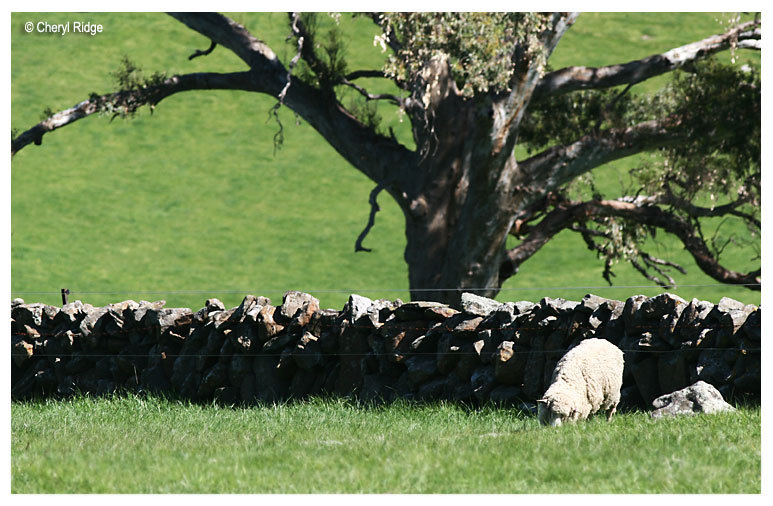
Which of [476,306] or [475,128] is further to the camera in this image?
[475,128]

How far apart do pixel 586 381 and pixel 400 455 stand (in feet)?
6.91

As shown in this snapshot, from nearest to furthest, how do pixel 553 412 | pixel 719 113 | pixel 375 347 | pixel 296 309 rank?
1. pixel 553 412
2. pixel 375 347
3. pixel 296 309
4. pixel 719 113

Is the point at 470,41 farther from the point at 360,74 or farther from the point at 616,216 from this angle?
the point at 616,216

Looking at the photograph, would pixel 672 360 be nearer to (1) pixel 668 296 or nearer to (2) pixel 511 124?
(1) pixel 668 296

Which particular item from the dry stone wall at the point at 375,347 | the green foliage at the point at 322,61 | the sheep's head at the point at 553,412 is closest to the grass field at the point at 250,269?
the sheep's head at the point at 553,412

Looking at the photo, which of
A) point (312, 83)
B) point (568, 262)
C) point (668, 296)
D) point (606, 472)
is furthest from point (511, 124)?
point (568, 262)

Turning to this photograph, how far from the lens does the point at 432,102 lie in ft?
50.4

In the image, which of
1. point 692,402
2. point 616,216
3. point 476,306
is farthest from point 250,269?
point 692,402

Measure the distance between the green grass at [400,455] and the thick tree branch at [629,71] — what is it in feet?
28.1

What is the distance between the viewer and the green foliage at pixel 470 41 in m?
13.5

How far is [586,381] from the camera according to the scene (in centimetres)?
825

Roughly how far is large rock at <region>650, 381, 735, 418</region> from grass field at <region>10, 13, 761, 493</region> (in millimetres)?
287

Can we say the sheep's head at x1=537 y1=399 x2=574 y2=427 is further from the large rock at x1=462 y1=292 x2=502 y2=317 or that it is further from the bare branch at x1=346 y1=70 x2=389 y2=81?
the bare branch at x1=346 y1=70 x2=389 y2=81

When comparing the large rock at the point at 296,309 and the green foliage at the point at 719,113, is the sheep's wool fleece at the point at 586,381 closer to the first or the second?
the large rock at the point at 296,309
